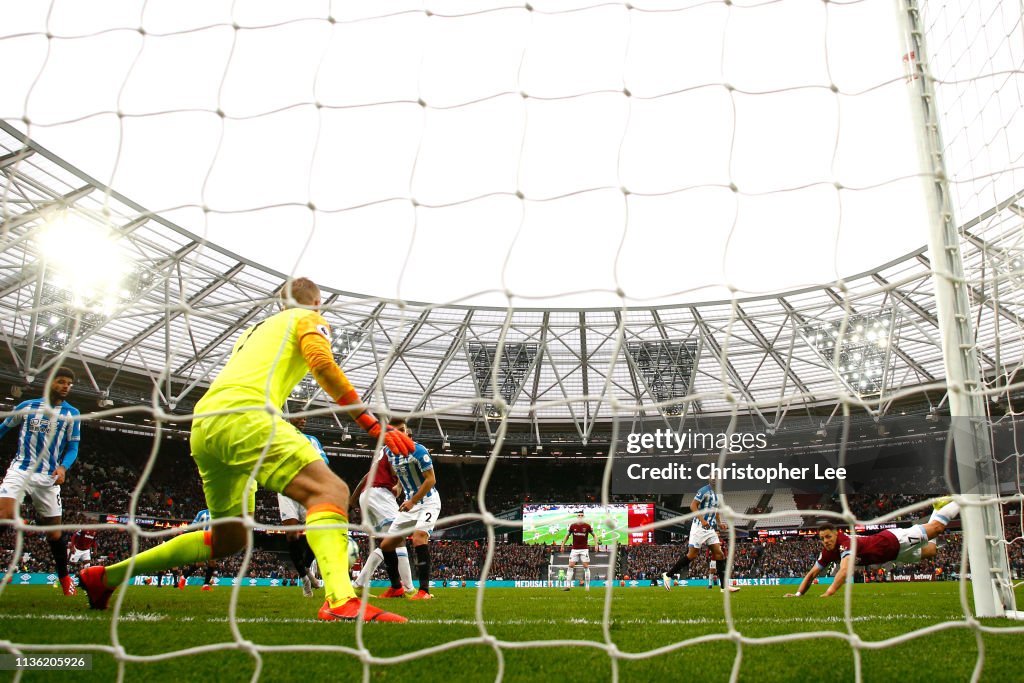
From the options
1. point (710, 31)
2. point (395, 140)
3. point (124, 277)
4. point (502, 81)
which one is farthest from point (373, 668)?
point (124, 277)

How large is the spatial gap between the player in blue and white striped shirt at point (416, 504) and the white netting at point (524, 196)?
1550 mm

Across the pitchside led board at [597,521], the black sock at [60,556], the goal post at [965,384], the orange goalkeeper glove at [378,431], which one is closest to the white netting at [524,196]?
the goal post at [965,384]

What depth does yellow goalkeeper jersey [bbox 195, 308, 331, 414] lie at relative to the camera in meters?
3.10

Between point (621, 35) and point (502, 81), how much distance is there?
1346 millimetres

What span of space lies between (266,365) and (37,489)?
4.09 m

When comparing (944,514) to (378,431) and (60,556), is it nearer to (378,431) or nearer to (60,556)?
(378,431)

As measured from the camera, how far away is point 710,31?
8.47 m

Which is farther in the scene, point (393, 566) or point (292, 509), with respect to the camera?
point (292, 509)

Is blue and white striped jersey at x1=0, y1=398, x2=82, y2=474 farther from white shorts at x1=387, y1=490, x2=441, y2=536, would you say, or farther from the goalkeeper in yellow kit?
the goalkeeper in yellow kit

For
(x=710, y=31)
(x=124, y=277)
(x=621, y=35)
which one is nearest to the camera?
(x=621, y=35)

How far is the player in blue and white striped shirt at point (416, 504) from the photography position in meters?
6.80

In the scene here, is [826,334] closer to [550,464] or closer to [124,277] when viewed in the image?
[550,464]

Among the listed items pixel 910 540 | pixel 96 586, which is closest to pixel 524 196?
pixel 96 586

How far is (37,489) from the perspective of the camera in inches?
234
